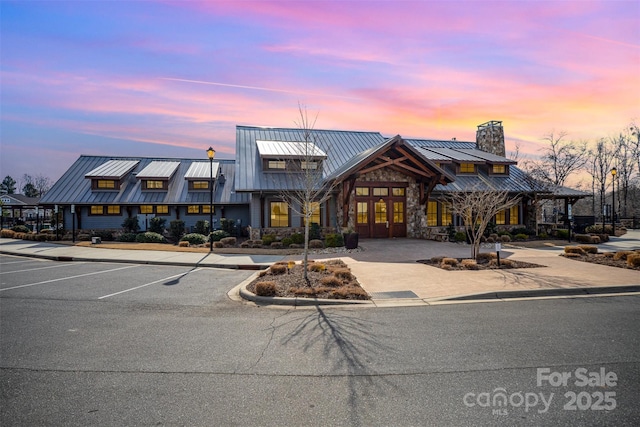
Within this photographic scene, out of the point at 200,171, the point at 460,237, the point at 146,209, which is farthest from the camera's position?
the point at 200,171

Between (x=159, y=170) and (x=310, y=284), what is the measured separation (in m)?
24.4

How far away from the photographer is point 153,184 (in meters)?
27.7

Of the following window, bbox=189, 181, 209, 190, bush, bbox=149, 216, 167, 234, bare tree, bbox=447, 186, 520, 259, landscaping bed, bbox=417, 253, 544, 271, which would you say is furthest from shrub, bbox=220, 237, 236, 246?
bare tree, bbox=447, 186, 520, 259

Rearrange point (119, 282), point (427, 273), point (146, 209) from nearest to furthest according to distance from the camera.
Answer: point (119, 282)
point (427, 273)
point (146, 209)

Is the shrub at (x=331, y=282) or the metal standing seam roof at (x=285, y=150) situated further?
the metal standing seam roof at (x=285, y=150)

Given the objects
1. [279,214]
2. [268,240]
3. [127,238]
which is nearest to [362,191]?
[279,214]

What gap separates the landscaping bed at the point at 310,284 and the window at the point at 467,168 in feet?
62.5

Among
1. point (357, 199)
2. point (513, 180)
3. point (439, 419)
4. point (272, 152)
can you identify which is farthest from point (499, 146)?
point (439, 419)

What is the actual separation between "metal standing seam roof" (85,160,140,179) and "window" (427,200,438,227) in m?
23.7

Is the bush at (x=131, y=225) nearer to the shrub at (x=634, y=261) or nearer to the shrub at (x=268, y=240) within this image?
the shrub at (x=268, y=240)

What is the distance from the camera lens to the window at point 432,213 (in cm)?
2442

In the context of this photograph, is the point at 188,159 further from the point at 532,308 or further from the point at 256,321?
the point at 532,308

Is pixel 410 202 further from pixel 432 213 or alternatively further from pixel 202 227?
pixel 202 227

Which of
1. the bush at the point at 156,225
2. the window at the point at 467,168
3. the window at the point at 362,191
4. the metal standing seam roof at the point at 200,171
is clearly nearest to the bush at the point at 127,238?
the bush at the point at 156,225
